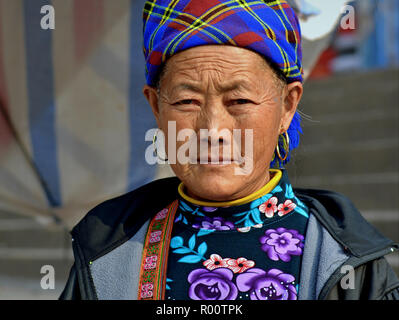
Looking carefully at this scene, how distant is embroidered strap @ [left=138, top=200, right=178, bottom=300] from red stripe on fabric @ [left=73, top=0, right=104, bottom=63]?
119cm

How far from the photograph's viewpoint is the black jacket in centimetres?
127

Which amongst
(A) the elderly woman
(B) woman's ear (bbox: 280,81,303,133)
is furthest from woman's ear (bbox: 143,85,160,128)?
(B) woman's ear (bbox: 280,81,303,133)

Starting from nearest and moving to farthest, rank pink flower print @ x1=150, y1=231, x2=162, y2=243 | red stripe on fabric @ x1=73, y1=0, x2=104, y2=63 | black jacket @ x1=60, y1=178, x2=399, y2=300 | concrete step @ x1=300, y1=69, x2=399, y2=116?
1. black jacket @ x1=60, y1=178, x2=399, y2=300
2. pink flower print @ x1=150, y1=231, x2=162, y2=243
3. red stripe on fabric @ x1=73, y1=0, x2=104, y2=63
4. concrete step @ x1=300, y1=69, x2=399, y2=116

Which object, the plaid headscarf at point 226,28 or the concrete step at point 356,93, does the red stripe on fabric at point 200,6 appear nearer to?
the plaid headscarf at point 226,28

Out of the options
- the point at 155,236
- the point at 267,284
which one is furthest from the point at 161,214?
the point at 267,284

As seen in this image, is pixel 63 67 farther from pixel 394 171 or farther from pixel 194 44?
pixel 394 171

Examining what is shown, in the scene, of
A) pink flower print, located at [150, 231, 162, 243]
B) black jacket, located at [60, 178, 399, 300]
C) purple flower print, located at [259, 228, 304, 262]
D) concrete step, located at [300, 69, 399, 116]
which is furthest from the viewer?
concrete step, located at [300, 69, 399, 116]

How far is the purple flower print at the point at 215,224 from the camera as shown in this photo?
1.42 meters

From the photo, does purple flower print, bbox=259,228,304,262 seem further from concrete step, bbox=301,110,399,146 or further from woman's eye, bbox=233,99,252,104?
concrete step, bbox=301,110,399,146

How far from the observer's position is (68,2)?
2.23 metres

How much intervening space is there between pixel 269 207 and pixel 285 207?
5 centimetres

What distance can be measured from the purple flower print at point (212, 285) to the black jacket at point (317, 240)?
0.68ft

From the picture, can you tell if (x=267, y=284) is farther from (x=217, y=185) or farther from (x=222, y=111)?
(x=222, y=111)
